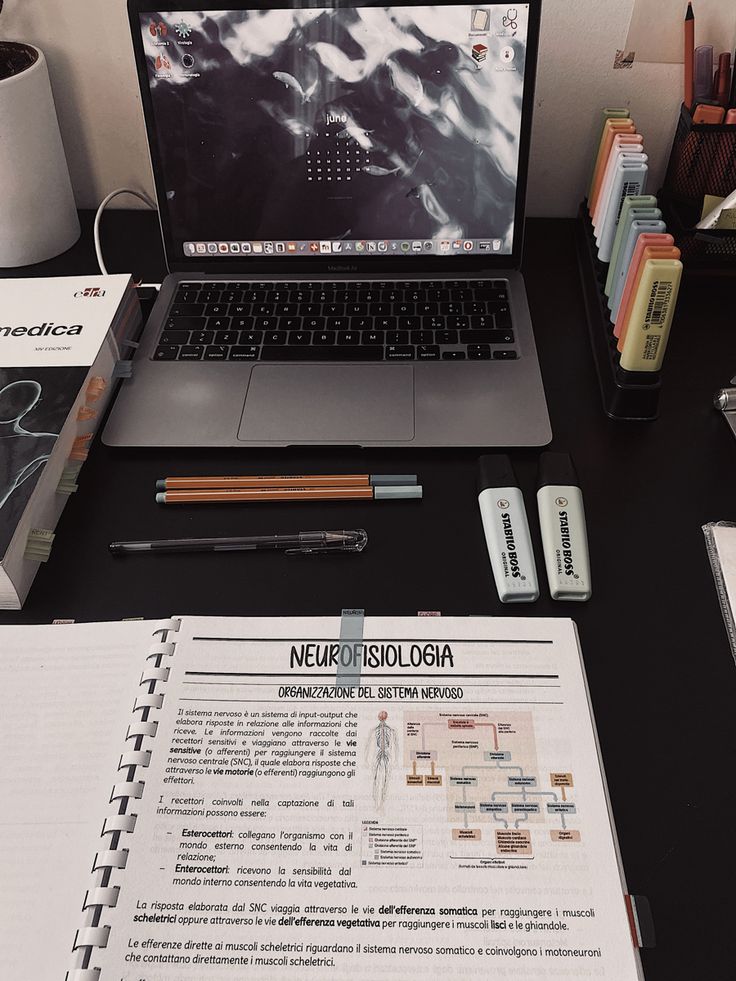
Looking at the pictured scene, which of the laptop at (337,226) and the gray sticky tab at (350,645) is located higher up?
the laptop at (337,226)

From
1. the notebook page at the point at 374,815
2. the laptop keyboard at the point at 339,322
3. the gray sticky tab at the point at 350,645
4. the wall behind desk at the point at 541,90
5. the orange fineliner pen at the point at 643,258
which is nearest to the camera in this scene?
the notebook page at the point at 374,815

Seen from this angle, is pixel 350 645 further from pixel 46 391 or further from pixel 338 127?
pixel 338 127

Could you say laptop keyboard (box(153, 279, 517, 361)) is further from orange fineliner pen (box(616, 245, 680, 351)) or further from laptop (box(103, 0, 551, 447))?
orange fineliner pen (box(616, 245, 680, 351))

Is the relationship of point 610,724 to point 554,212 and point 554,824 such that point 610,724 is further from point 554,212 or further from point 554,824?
point 554,212

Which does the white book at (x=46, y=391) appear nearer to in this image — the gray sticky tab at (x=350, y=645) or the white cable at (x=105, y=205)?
the white cable at (x=105, y=205)

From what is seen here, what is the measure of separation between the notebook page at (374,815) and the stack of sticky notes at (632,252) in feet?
0.91

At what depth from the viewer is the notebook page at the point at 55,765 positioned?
0.46 m

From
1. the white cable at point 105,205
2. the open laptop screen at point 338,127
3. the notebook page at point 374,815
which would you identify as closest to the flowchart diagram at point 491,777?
the notebook page at point 374,815

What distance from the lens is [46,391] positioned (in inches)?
27.5

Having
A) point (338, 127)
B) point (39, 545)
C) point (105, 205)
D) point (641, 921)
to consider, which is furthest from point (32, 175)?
point (641, 921)

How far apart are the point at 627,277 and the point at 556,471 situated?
0.20 m

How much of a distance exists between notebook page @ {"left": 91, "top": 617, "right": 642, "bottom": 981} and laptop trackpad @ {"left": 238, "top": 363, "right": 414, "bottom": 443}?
7.9 inches

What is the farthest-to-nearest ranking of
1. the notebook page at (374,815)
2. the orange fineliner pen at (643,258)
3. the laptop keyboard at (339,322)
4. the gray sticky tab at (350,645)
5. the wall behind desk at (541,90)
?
1. the wall behind desk at (541,90)
2. the laptop keyboard at (339,322)
3. the orange fineliner pen at (643,258)
4. the gray sticky tab at (350,645)
5. the notebook page at (374,815)

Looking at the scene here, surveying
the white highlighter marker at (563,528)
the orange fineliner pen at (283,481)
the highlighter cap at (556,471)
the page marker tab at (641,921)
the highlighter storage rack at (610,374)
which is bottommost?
the page marker tab at (641,921)
